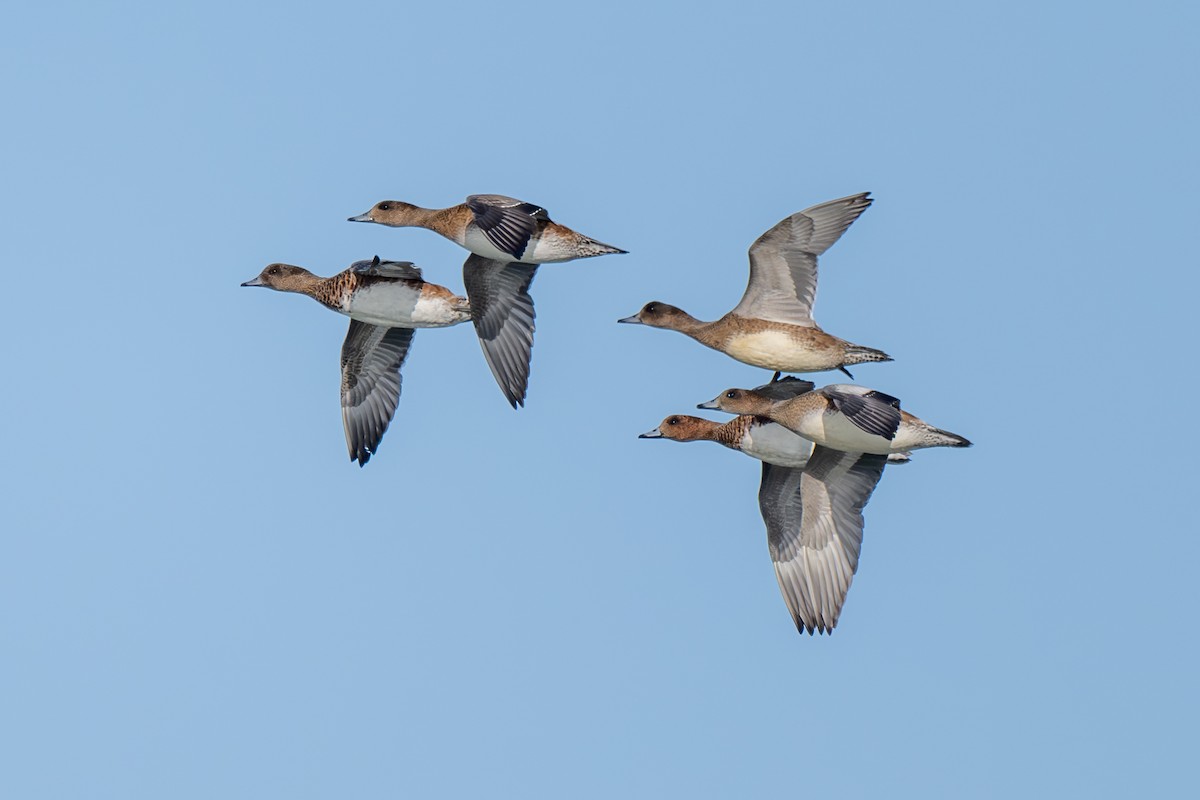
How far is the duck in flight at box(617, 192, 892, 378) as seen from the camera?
89.9 ft

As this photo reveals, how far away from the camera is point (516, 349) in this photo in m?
30.2

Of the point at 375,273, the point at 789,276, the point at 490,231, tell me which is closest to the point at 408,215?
the point at 375,273

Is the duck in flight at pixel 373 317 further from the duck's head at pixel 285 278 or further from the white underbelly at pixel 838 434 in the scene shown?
the white underbelly at pixel 838 434

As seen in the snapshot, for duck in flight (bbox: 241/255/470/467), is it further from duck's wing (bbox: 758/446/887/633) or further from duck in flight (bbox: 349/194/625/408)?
duck's wing (bbox: 758/446/887/633)

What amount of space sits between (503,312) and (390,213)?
7.12ft

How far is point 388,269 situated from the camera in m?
29.8

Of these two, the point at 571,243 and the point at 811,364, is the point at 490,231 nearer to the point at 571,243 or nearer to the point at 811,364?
the point at 571,243

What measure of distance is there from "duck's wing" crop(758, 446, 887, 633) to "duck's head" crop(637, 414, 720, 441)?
5.00 feet

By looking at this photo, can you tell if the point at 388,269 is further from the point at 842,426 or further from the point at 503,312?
the point at 842,426

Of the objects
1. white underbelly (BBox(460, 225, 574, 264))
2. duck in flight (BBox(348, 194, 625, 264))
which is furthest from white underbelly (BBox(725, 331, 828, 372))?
white underbelly (BBox(460, 225, 574, 264))

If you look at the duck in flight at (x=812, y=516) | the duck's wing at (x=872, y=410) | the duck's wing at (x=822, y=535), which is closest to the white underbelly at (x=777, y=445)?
the duck in flight at (x=812, y=516)

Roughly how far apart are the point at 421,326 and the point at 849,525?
652 centimetres

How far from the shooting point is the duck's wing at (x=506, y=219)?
27281 millimetres

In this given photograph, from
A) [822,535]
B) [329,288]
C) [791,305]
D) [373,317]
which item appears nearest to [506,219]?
[373,317]
